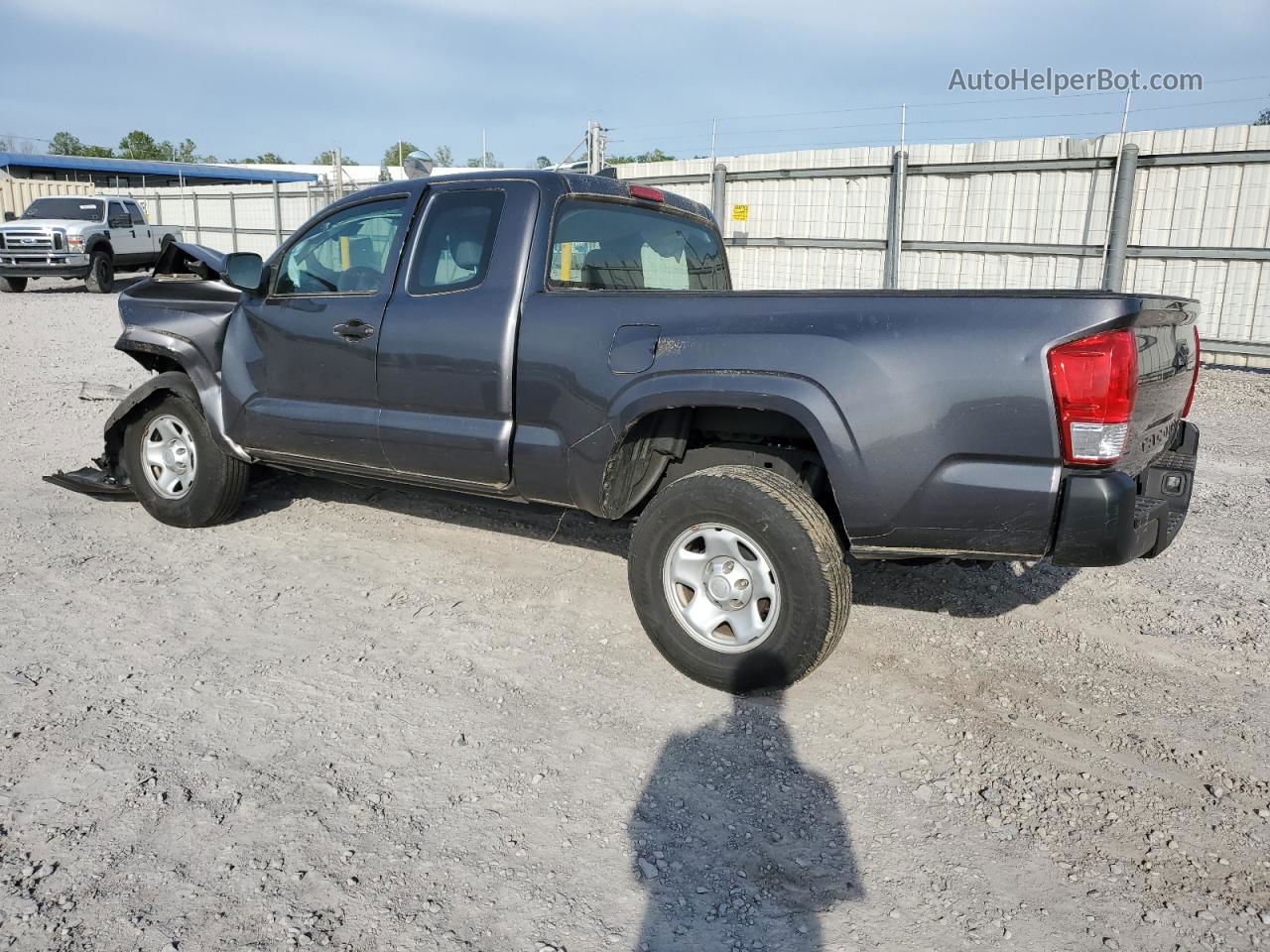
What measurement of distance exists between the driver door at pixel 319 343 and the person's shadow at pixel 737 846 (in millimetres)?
2178

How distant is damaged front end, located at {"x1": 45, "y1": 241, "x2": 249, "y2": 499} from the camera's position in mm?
4996

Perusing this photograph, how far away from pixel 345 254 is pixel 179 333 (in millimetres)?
1161

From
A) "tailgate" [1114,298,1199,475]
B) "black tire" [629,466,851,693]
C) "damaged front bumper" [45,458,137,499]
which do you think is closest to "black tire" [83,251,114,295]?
"damaged front bumper" [45,458,137,499]

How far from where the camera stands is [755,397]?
3305 millimetres

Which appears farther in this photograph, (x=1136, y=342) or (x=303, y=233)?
(x=303, y=233)

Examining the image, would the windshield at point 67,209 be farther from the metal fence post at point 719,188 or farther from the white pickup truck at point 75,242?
the metal fence post at point 719,188

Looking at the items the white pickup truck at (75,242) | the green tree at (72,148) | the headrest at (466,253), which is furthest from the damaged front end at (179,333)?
the green tree at (72,148)

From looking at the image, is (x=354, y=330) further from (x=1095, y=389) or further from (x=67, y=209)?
(x=67, y=209)

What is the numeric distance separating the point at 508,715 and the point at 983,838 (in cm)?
157

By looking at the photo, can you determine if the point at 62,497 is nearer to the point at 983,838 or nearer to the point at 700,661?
the point at 700,661

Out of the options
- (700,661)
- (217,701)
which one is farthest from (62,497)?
(700,661)

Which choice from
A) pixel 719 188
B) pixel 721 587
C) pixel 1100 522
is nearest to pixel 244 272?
pixel 721 587

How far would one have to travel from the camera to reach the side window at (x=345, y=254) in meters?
4.45

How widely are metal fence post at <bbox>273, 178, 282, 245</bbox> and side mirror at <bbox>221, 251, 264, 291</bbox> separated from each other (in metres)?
19.3
